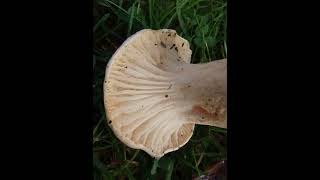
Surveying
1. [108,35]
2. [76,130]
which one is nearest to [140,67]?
[108,35]

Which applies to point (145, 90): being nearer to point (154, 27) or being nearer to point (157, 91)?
point (157, 91)

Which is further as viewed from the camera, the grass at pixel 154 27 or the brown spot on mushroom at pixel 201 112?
the grass at pixel 154 27

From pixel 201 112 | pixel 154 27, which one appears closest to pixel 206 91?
pixel 201 112

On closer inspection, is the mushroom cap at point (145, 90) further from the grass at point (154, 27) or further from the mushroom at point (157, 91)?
the grass at point (154, 27)

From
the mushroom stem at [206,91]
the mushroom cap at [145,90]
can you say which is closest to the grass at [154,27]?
the mushroom cap at [145,90]

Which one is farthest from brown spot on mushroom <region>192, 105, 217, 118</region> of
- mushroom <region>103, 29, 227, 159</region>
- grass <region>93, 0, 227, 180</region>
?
grass <region>93, 0, 227, 180</region>
